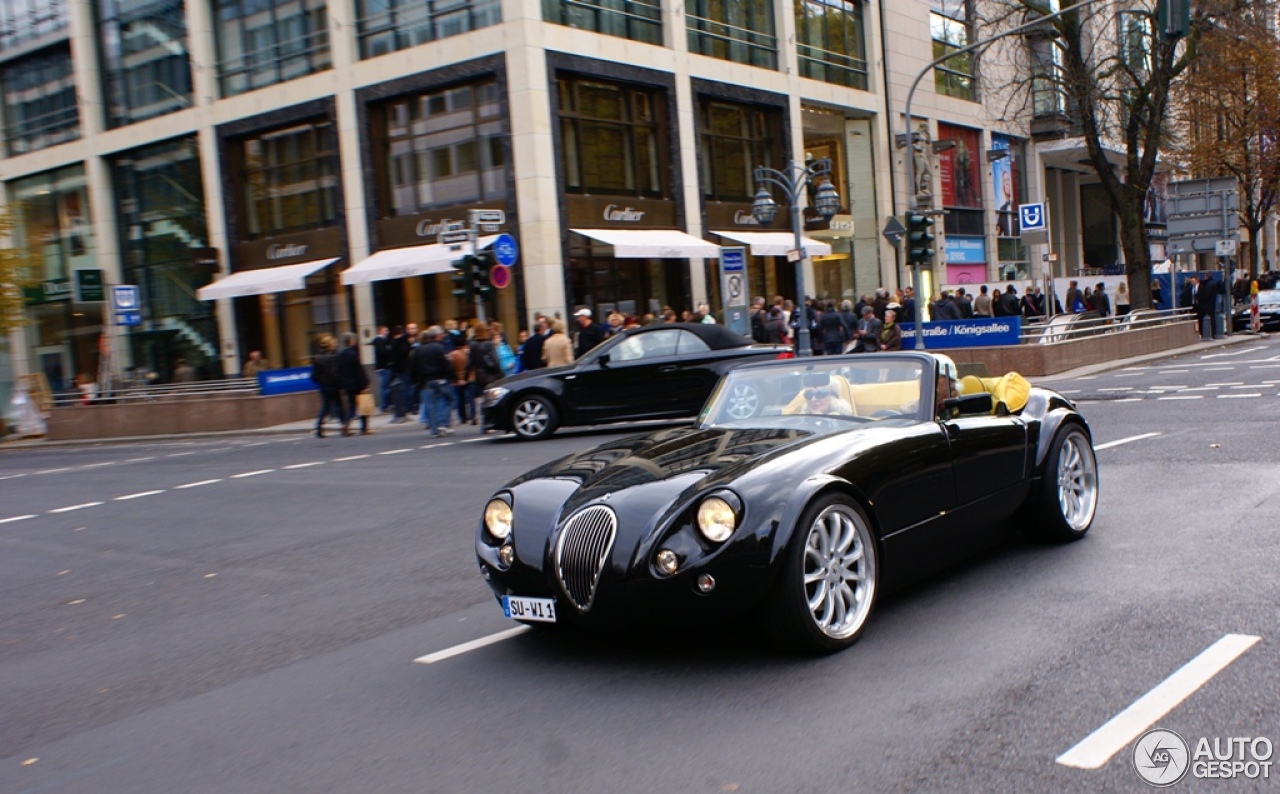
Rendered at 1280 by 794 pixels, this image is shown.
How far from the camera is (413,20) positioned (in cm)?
2867

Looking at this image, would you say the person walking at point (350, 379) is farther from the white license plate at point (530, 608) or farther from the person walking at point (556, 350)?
the white license plate at point (530, 608)

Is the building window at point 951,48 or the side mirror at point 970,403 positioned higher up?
the building window at point 951,48

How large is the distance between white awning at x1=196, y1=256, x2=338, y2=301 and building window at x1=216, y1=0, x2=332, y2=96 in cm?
503

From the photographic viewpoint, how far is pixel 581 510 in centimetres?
484

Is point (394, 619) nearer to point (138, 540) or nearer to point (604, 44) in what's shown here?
point (138, 540)

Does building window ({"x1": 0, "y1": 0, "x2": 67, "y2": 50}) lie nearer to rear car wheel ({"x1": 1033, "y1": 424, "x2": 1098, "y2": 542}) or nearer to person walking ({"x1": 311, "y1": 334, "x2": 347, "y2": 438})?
person walking ({"x1": 311, "y1": 334, "x2": 347, "y2": 438})

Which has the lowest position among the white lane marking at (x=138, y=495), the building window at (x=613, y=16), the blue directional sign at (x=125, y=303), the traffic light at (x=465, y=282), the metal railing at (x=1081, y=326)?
the white lane marking at (x=138, y=495)

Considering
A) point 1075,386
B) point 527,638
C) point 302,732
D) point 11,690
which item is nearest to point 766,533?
point 527,638

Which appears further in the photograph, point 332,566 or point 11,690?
point 332,566

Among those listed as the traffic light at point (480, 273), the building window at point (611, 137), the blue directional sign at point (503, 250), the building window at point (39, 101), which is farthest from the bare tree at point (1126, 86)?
the building window at point (39, 101)

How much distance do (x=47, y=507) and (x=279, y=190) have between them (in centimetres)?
2072

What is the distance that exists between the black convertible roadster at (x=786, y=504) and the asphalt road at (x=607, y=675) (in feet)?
0.86

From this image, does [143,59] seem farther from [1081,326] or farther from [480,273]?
[1081,326]

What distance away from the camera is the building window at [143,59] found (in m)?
34.2
